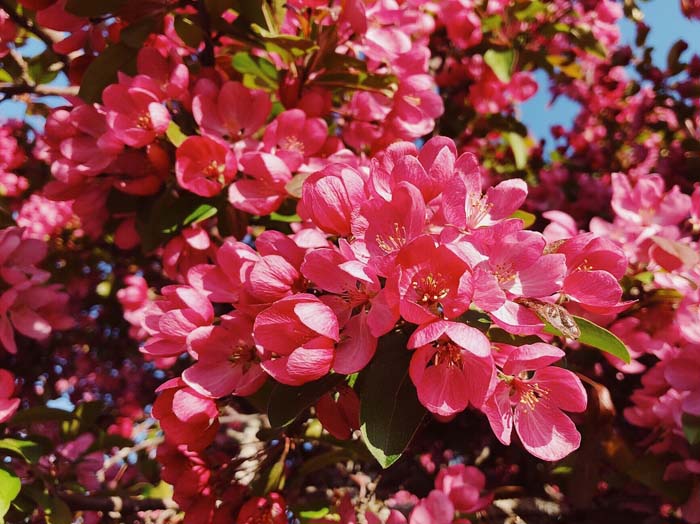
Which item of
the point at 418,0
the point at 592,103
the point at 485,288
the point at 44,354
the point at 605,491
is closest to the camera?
the point at 485,288

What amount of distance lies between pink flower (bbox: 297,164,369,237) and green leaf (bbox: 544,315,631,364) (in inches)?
15.3

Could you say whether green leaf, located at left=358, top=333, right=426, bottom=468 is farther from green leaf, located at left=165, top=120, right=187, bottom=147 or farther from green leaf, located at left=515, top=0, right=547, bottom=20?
green leaf, located at left=515, top=0, right=547, bottom=20

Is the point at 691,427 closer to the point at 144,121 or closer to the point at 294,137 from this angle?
the point at 294,137

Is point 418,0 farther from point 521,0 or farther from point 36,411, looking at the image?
point 36,411

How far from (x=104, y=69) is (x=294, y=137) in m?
0.58

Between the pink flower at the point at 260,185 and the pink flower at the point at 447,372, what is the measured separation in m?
0.64

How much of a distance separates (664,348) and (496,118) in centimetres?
157

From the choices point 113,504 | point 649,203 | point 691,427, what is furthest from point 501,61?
point 113,504

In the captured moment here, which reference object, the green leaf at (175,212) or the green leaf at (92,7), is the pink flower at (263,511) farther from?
the green leaf at (92,7)

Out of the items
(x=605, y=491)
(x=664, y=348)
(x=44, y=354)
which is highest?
(x=664, y=348)

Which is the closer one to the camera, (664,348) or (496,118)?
(664,348)

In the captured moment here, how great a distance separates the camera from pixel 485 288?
2.88 feet

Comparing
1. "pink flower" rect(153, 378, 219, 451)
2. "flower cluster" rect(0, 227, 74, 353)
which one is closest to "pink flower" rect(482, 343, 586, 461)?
"pink flower" rect(153, 378, 219, 451)

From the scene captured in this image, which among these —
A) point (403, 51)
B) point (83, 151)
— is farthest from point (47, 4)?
point (403, 51)
